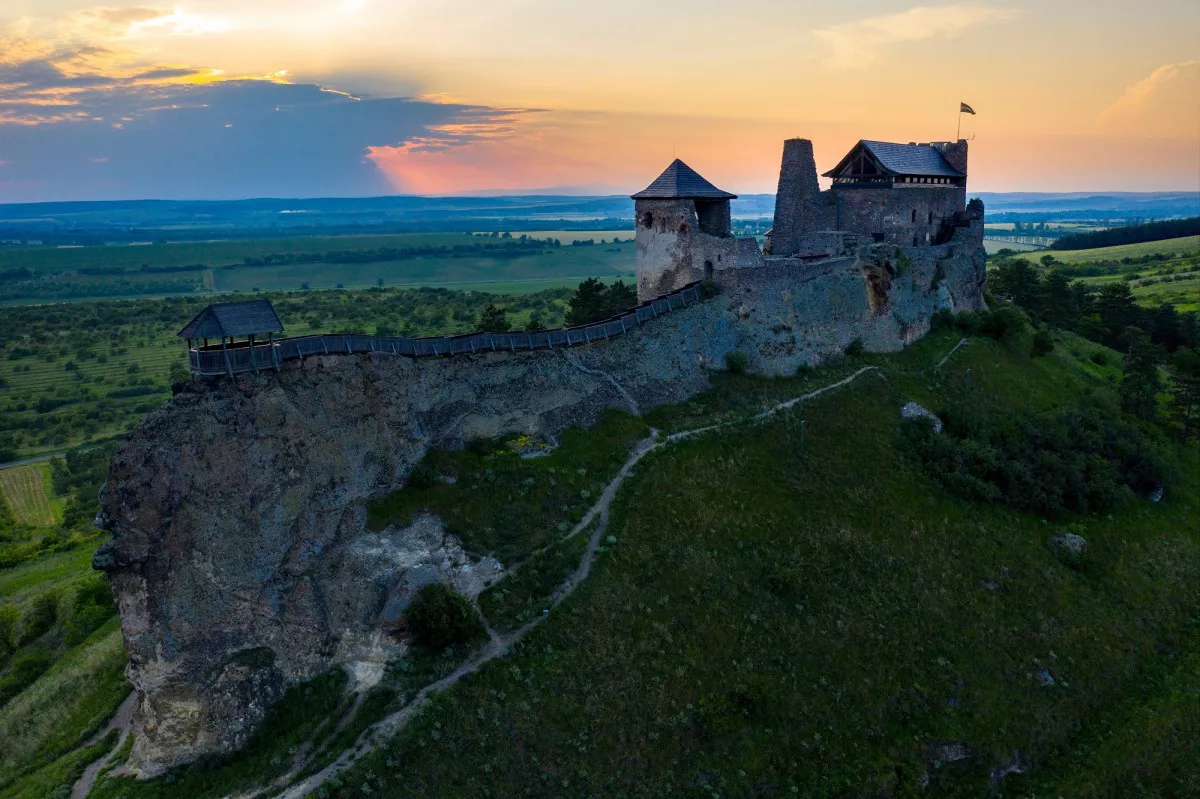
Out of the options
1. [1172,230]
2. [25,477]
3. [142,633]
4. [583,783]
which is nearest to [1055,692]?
[583,783]

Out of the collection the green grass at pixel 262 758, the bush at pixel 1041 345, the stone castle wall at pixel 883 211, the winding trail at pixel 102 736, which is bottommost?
the winding trail at pixel 102 736

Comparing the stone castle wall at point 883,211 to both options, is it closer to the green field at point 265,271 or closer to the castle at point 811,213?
the castle at point 811,213

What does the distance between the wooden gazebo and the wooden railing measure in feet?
0.10

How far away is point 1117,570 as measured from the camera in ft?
123

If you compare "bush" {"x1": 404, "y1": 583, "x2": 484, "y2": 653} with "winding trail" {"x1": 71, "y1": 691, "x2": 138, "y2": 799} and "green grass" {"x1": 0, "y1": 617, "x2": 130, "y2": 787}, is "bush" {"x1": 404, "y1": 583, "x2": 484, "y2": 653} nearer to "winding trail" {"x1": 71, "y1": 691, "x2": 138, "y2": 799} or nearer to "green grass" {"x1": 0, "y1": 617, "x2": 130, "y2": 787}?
"winding trail" {"x1": 71, "y1": 691, "x2": 138, "y2": 799}

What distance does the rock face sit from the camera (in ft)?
83.9

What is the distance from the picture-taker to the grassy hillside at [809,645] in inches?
1009

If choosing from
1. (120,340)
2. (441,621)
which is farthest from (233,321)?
(120,340)

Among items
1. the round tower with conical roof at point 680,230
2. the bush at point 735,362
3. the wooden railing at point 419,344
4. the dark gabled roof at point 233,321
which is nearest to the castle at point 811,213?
the round tower with conical roof at point 680,230

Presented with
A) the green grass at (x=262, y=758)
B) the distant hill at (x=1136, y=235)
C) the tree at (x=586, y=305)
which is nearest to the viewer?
the green grass at (x=262, y=758)

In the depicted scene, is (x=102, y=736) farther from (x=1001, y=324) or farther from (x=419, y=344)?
(x=1001, y=324)

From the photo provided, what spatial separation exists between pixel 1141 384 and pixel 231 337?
5567 centimetres

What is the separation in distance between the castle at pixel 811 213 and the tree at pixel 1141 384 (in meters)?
13.5

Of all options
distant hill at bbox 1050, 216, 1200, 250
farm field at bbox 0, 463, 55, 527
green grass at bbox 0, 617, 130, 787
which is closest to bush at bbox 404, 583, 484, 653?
green grass at bbox 0, 617, 130, 787
